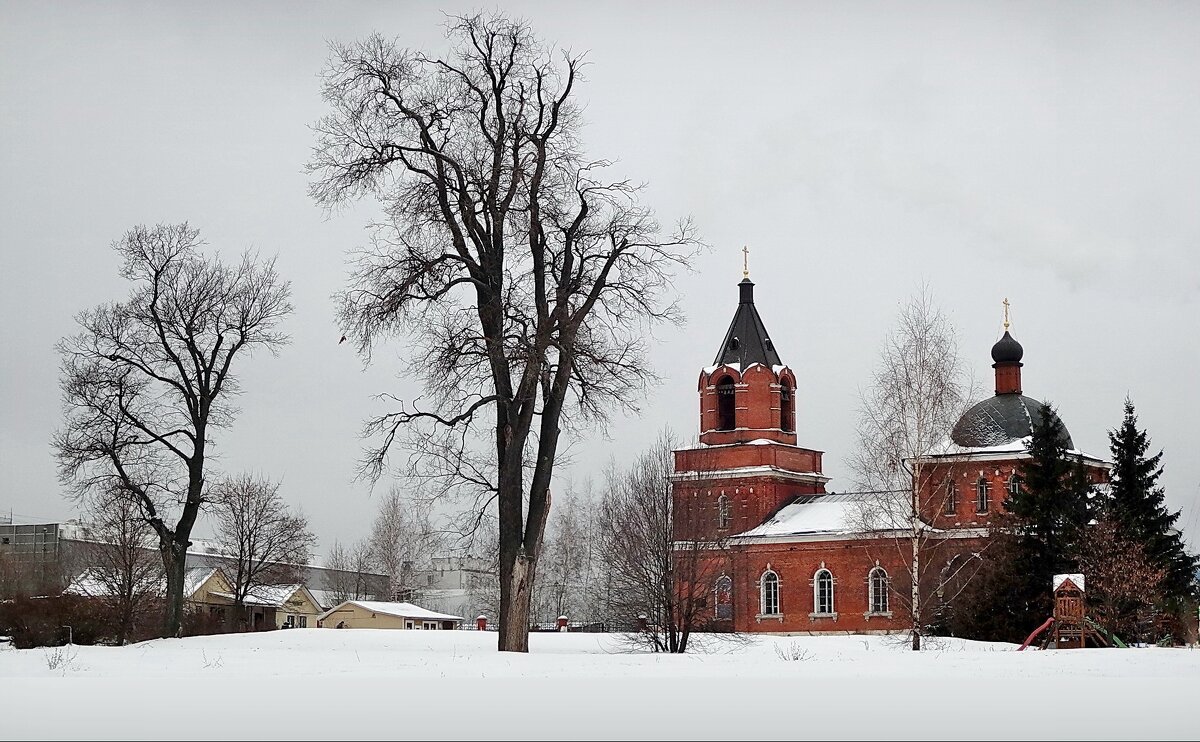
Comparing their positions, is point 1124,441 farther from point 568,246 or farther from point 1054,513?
point 568,246

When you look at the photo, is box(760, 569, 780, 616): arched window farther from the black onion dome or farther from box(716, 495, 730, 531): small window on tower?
the black onion dome

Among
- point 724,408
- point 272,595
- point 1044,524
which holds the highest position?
point 724,408

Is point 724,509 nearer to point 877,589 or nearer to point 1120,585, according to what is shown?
point 877,589

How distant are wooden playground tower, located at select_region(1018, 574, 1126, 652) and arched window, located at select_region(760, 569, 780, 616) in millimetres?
29113

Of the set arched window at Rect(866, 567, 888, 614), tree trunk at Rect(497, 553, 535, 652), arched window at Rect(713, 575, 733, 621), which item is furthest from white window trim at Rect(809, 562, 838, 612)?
tree trunk at Rect(497, 553, 535, 652)

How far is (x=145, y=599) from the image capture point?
5094 cm

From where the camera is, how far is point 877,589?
56281mm

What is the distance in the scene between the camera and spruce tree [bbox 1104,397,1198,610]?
41.1 meters

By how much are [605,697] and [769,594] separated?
4459 cm

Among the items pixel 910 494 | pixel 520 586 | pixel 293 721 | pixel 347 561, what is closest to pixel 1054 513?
pixel 910 494

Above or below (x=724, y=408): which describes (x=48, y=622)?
below

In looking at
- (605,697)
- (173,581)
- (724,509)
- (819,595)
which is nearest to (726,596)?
(724,509)

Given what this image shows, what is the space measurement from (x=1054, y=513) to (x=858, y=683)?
23184 millimetres

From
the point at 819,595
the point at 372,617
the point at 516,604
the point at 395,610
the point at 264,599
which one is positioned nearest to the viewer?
the point at 516,604
